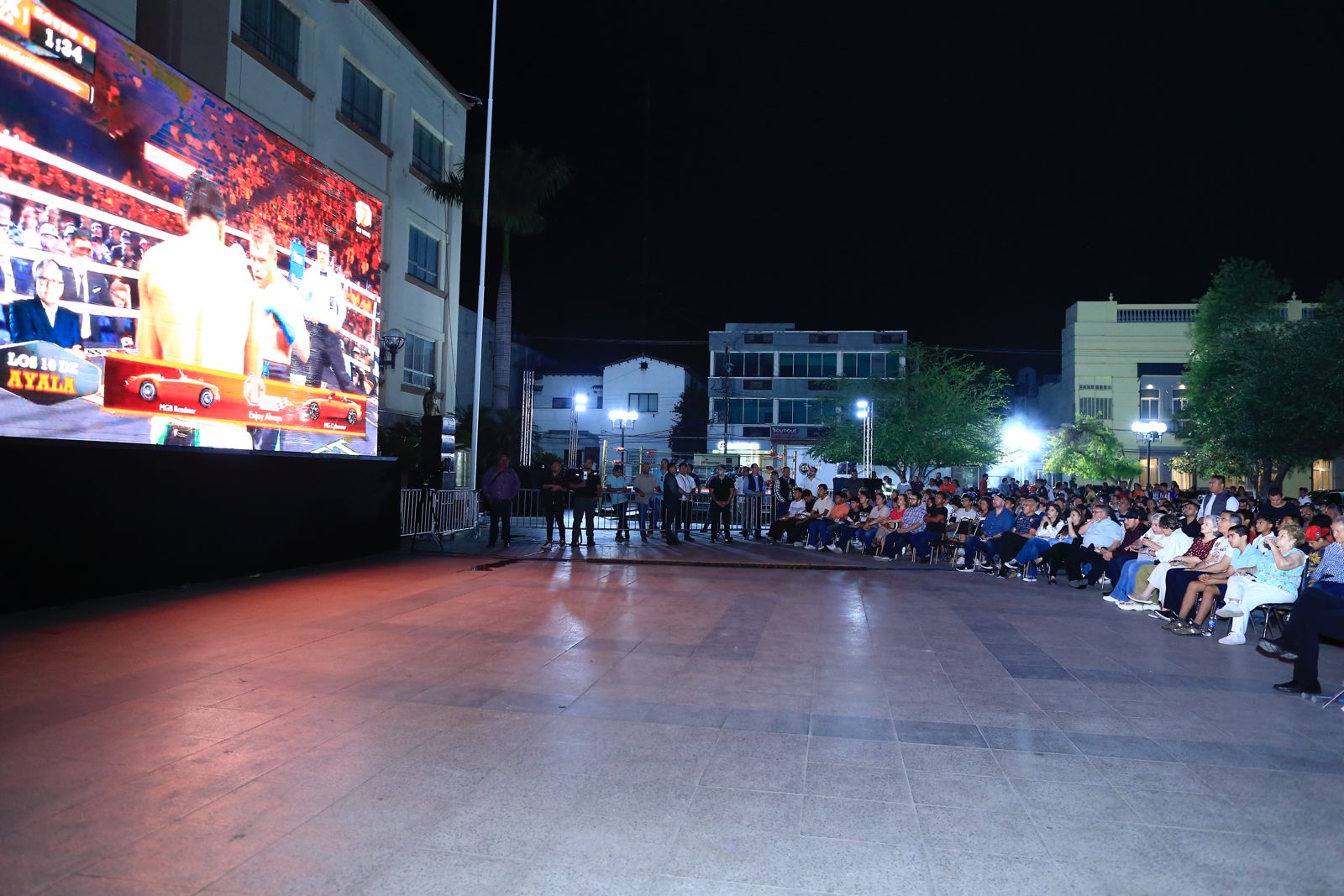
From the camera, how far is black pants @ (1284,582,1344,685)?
6.04 metres

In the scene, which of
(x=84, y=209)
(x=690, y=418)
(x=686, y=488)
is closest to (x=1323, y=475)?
(x=690, y=418)

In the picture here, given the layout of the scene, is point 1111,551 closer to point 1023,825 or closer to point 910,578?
point 910,578

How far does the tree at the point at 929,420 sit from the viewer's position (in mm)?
39438

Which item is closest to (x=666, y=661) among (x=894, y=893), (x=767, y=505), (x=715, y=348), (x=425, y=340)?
(x=894, y=893)

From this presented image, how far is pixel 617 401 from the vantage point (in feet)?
178

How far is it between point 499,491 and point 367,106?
10.6 m

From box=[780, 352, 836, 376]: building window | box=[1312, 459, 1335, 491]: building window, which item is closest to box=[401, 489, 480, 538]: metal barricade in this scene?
box=[780, 352, 836, 376]: building window

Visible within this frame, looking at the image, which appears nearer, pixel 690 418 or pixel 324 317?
pixel 324 317

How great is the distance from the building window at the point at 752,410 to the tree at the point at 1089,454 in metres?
16.8

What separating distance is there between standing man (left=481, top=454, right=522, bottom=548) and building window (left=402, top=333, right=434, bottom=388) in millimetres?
7462

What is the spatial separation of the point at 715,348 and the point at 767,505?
122ft

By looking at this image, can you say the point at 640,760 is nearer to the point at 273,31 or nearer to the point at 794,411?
the point at 273,31

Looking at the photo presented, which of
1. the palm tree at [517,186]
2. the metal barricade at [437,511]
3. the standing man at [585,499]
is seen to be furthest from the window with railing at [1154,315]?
the metal barricade at [437,511]

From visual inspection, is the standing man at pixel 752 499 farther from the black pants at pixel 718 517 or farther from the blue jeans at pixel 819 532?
the blue jeans at pixel 819 532
